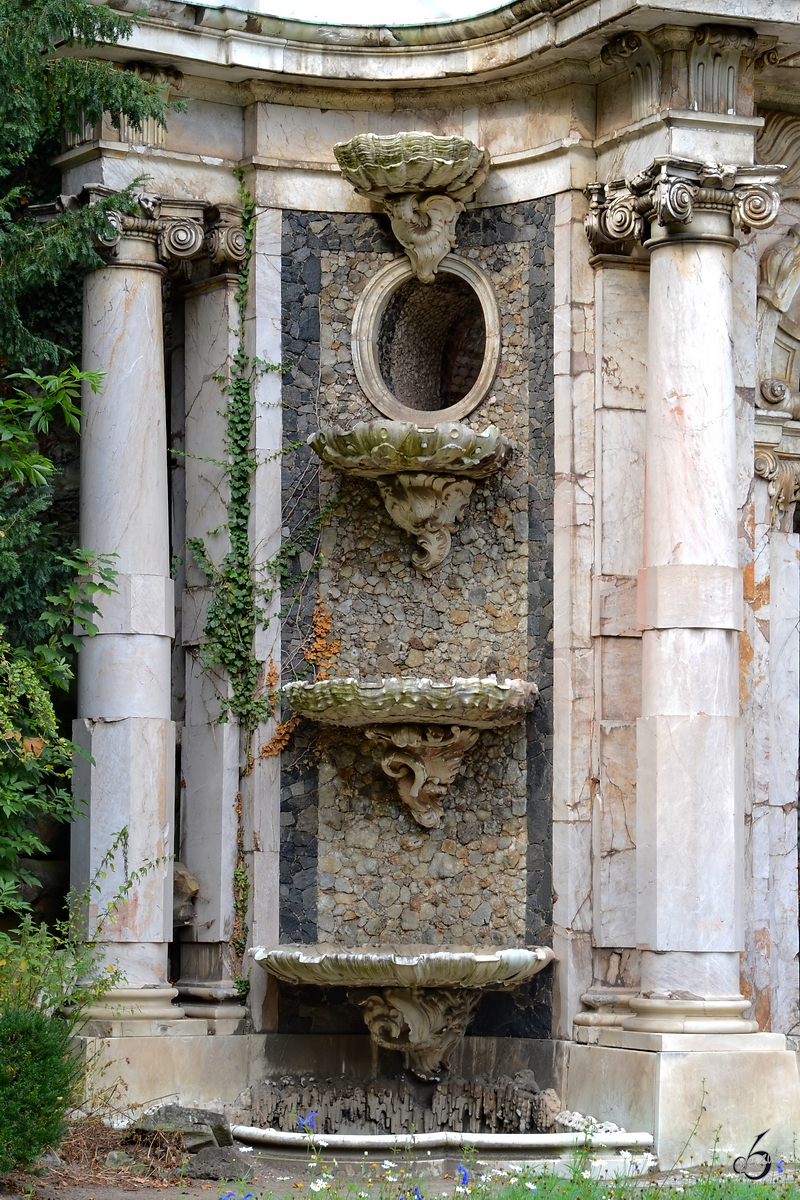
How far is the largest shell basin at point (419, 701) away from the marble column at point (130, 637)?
1016mm

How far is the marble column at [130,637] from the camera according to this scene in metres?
12.6

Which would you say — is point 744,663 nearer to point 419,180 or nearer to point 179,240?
point 419,180

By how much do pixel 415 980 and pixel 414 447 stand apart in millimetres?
3378

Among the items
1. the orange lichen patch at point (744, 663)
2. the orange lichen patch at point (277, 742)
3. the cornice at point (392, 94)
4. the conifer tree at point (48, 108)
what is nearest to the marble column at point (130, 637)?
the conifer tree at point (48, 108)

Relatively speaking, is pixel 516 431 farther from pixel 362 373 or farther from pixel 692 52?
pixel 692 52

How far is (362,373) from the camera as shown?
1371 centimetres

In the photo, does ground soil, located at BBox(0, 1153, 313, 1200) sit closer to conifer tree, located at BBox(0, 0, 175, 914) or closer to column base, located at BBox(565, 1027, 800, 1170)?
conifer tree, located at BBox(0, 0, 175, 914)

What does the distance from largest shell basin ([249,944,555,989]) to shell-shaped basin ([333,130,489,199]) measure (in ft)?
16.6

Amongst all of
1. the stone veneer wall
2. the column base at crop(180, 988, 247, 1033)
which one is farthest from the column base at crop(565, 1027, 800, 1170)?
the column base at crop(180, 988, 247, 1033)

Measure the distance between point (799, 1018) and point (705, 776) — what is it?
256cm

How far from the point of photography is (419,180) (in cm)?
1323

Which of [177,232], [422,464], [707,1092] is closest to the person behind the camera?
[707,1092]

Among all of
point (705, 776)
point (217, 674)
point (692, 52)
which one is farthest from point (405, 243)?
point (705, 776)

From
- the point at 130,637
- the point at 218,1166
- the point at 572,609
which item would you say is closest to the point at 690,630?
the point at 572,609
